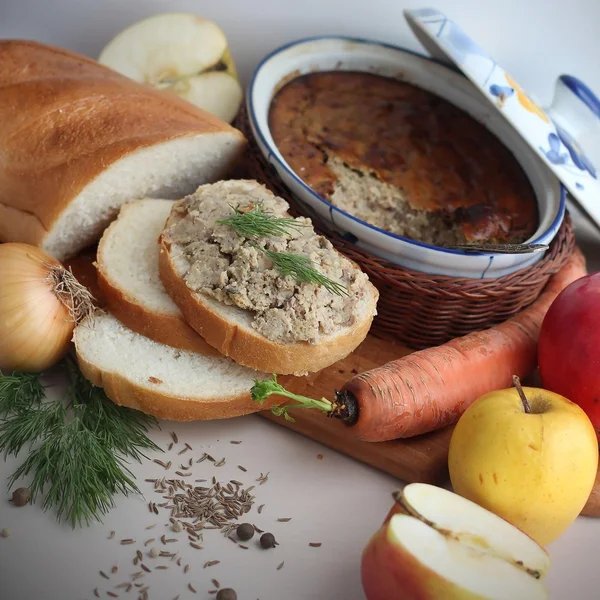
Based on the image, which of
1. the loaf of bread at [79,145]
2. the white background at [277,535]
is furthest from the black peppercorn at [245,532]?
the loaf of bread at [79,145]

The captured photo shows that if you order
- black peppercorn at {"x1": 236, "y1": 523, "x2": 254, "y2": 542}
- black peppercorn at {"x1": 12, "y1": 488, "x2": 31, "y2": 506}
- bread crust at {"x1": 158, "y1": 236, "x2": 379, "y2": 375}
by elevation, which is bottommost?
black peppercorn at {"x1": 12, "y1": 488, "x2": 31, "y2": 506}

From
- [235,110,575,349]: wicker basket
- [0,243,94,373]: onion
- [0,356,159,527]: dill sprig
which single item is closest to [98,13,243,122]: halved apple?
[235,110,575,349]: wicker basket

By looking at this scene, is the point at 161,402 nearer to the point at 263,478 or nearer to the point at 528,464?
the point at 263,478

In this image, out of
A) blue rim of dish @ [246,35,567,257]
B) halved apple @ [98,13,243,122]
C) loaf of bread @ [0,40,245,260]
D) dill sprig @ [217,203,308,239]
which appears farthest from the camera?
halved apple @ [98,13,243,122]

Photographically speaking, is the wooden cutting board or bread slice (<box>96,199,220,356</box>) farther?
bread slice (<box>96,199,220,356</box>)

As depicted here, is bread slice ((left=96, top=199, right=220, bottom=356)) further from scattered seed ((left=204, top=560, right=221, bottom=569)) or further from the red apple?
the red apple

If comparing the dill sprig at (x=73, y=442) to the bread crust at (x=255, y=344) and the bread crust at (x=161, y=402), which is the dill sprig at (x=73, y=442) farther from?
the bread crust at (x=255, y=344)

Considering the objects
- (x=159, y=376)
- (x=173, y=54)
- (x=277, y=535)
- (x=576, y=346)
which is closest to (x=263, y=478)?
(x=277, y=535)

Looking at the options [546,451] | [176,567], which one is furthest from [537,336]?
[176,567]
